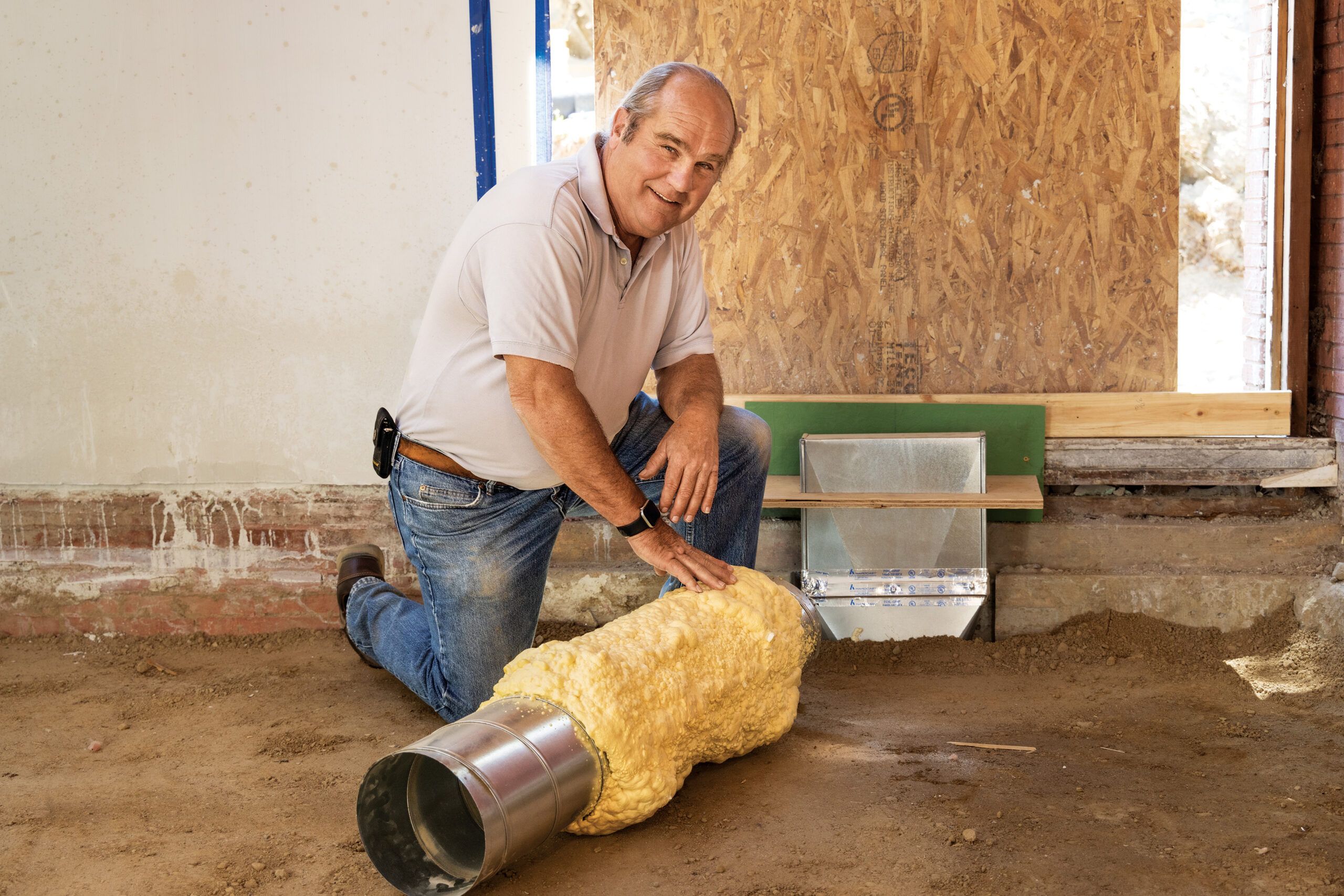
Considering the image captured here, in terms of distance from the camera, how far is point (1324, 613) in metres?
3.20

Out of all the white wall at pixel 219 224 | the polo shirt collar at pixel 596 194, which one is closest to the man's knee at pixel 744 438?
the polo shirt collar at pixel 596 194

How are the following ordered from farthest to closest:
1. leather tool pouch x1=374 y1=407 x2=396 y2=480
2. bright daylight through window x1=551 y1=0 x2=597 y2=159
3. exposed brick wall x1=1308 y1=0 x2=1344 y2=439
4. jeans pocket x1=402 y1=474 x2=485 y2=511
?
bright daylight through window x1=551 y1=0 x2=597 y2=159
exposed brick wall x1=1308 y1=0 x2=1344 y2=439
leather tool pouch x1=374 y1=407 x2=396 y2=480
jeans pocket x1=402 y1=474 x2=485 y2=511

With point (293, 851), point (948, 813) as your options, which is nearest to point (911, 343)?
point (948, 813)

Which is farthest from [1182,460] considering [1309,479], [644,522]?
[644,522]

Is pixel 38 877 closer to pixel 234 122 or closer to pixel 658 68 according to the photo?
pixel 658 68

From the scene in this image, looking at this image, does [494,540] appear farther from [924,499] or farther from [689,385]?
[924,499]

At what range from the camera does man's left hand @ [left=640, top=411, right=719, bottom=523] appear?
2459 millimetres

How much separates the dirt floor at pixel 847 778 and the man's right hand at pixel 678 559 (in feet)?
1.41

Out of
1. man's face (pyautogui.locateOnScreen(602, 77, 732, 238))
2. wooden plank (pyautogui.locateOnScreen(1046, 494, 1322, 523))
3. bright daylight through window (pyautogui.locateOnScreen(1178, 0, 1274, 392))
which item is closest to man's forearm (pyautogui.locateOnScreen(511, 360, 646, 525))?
man's face (pyautogui.locateOnScreen(602, 77, 732, 238))

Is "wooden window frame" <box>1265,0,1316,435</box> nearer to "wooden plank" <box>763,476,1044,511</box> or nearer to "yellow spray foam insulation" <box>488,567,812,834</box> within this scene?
"wooden plank" <box>763,476,1044,511</box>

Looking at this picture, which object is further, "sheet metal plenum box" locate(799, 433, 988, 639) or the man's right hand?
"sheet metal plenum box" locate(799, 433, 988, 639)

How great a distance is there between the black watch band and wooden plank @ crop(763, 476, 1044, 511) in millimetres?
912

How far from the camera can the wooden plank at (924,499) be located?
3148mm

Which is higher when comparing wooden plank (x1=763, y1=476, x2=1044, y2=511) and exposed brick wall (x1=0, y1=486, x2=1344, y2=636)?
wooden plank (x1=763, y1=476, x2=1044, y2=511)
